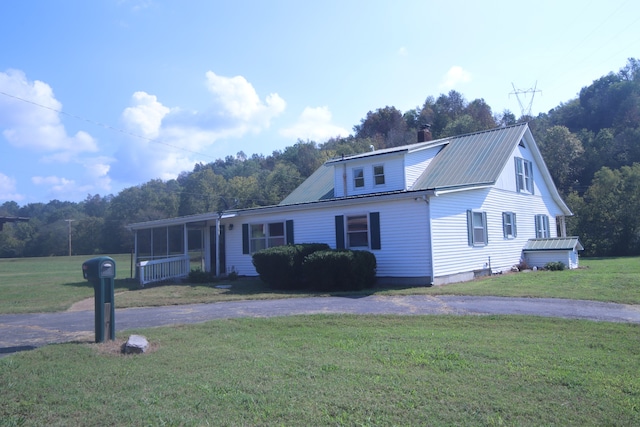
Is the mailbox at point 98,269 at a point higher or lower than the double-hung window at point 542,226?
lower

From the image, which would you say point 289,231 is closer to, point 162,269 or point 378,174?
point 378,174

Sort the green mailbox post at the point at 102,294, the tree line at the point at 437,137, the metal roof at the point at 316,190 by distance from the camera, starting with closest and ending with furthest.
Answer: the green mailbox post at the point at 102,294 < the metal roof at the point at 316,190 < the tree line at the point at 437,137

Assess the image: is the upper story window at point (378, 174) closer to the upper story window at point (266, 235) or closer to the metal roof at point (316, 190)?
the metal roof at point (316, 190)

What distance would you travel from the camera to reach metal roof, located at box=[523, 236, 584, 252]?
21266mm

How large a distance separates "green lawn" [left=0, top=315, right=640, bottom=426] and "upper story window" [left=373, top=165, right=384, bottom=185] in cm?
1270

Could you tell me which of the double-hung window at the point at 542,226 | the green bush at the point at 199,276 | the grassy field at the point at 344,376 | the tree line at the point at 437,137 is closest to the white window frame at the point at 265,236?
the green bush at the point at 199,276

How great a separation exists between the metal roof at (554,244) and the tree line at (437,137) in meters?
13.6

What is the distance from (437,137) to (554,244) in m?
31.2

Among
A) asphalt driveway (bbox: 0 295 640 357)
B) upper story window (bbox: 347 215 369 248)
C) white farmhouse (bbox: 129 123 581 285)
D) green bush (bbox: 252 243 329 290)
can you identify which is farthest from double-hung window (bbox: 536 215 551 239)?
asphalt driveway (bbox: 0 295 640 357)

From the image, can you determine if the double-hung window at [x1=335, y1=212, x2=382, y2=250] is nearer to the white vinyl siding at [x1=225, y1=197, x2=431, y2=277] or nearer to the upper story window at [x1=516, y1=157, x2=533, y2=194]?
the white vinyl siding at [x1=225, y1=197, x2=431, y2=277]

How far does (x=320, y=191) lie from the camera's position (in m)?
23.8

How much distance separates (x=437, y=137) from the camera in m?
51.8

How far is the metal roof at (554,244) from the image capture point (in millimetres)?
21266

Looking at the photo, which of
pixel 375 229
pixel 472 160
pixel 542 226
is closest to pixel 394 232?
pixel 375 229
